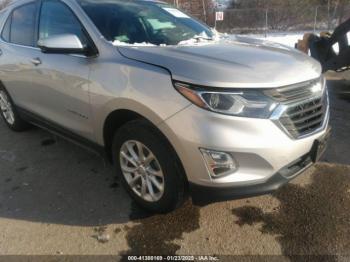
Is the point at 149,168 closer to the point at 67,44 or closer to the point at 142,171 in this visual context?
the point at 142,171

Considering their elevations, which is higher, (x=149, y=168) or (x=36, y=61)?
(x=36, y=61)

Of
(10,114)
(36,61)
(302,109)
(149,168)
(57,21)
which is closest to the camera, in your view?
(302,109)

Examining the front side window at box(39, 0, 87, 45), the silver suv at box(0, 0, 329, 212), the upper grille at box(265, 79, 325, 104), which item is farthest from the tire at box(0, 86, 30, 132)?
the upper grille at box(265, 79, 325, 104)

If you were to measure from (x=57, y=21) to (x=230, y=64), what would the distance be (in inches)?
74.7

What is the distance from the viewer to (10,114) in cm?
486

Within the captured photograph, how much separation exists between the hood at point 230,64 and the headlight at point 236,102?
54 mm

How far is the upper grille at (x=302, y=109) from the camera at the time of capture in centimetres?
234

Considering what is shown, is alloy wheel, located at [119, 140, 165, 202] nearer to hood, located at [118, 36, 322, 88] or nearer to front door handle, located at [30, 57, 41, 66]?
hood, located at [118, 36, 322, 88]

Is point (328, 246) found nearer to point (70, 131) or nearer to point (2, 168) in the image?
point (70, 131)

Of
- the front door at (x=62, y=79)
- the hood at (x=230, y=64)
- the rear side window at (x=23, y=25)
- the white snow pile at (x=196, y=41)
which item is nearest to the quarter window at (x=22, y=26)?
the rear side window at (x=23, y=25)

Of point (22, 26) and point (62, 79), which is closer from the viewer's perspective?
point (62, 79)

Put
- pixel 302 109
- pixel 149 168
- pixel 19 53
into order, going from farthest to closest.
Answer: pixel 19 53
pixel 149 168
pixel 302 109

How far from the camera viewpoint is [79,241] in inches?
105

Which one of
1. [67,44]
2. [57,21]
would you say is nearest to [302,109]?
[67,44]
